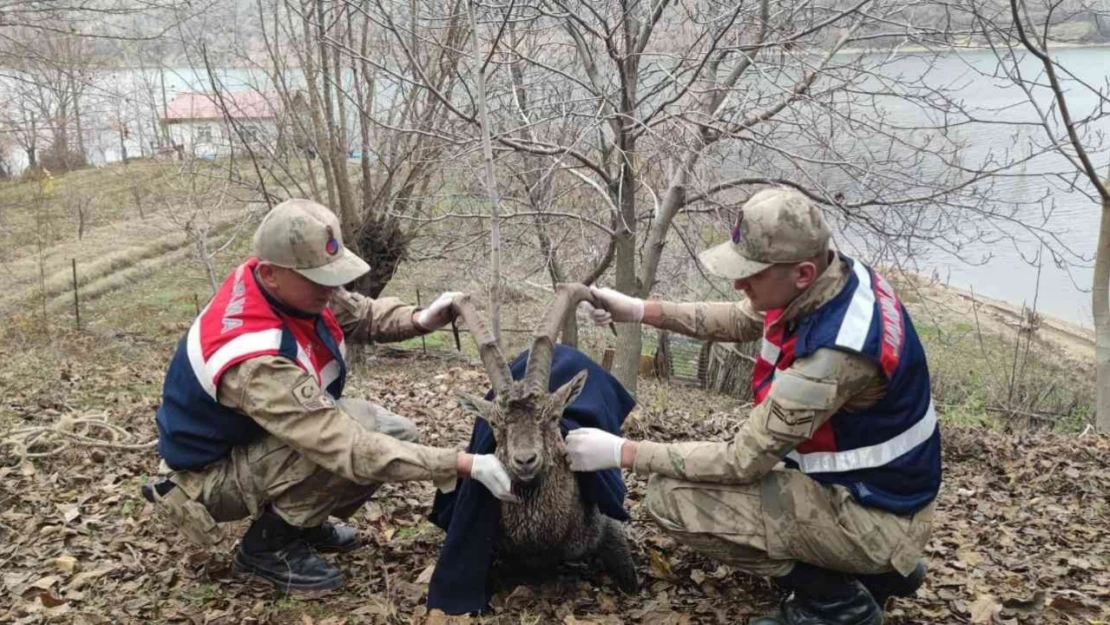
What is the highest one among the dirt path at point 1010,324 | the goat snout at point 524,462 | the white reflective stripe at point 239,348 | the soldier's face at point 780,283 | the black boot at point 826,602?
the soldier's face at point 780,283

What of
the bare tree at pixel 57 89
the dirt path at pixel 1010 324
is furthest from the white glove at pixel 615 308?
the dirt path at pixel 1010 324

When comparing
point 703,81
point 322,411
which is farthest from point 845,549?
point 703,81

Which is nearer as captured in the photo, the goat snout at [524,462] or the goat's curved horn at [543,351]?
the goat snout at [524,462]

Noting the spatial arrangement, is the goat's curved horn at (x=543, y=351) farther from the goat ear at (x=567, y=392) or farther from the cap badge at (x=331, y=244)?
the cap badge at (x=331, y=244)

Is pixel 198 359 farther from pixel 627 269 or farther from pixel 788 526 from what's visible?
pixel 627 269

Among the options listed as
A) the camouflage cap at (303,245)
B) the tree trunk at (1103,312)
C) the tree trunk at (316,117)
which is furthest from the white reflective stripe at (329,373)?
the tree trunk at (1103,312)

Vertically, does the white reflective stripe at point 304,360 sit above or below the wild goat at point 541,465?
above

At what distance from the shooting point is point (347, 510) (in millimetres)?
5039

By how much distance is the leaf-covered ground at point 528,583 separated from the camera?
15.2ft

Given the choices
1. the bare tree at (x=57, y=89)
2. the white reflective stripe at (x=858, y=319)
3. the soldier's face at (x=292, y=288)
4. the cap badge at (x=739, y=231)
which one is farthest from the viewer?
the bare tree at (x=57, y=89)

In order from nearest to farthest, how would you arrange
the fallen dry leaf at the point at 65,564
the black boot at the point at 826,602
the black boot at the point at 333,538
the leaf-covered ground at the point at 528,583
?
the black boot at the point at 826,602, the leaf-covered ground at the point at 528,583, the fallen dry leaf at the point at 65,564, the black boot at the point at 333,538

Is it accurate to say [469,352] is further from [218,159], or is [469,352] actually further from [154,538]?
[154,538]

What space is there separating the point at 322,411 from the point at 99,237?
22299 millimetres

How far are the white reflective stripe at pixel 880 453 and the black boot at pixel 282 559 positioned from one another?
2633 mm
